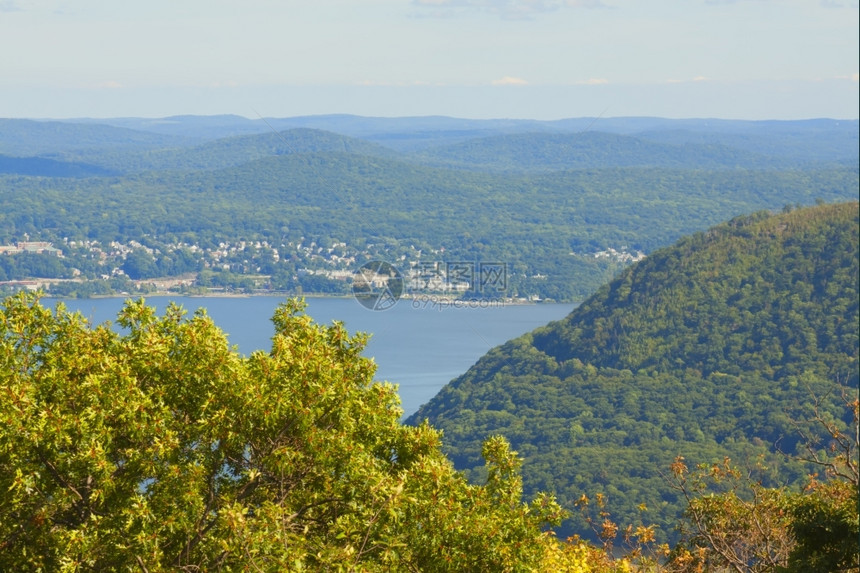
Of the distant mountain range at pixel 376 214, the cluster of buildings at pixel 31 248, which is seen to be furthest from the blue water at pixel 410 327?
the cluster of buildings at pixel 31 248

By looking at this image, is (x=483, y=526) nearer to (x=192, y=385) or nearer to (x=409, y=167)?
(x=192, y=385)

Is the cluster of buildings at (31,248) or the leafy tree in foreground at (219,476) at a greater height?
the leafy tree in foreground at (219,476)

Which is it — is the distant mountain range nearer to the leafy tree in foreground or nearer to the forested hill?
the forested hill

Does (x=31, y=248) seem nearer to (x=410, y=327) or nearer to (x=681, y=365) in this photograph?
(x=410, y=327)

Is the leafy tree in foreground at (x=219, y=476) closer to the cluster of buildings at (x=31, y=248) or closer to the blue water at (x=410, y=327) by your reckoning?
the blue water at (x=410, y=327)

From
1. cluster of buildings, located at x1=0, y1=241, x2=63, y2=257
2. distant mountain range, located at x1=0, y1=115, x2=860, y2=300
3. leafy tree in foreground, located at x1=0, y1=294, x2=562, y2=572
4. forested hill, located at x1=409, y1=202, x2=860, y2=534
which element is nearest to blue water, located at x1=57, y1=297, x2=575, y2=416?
forested hill, located at x1=409, y1=202, x2=860, y2=534

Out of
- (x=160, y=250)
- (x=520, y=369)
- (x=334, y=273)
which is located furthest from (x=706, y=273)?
(x=160, y=250)
